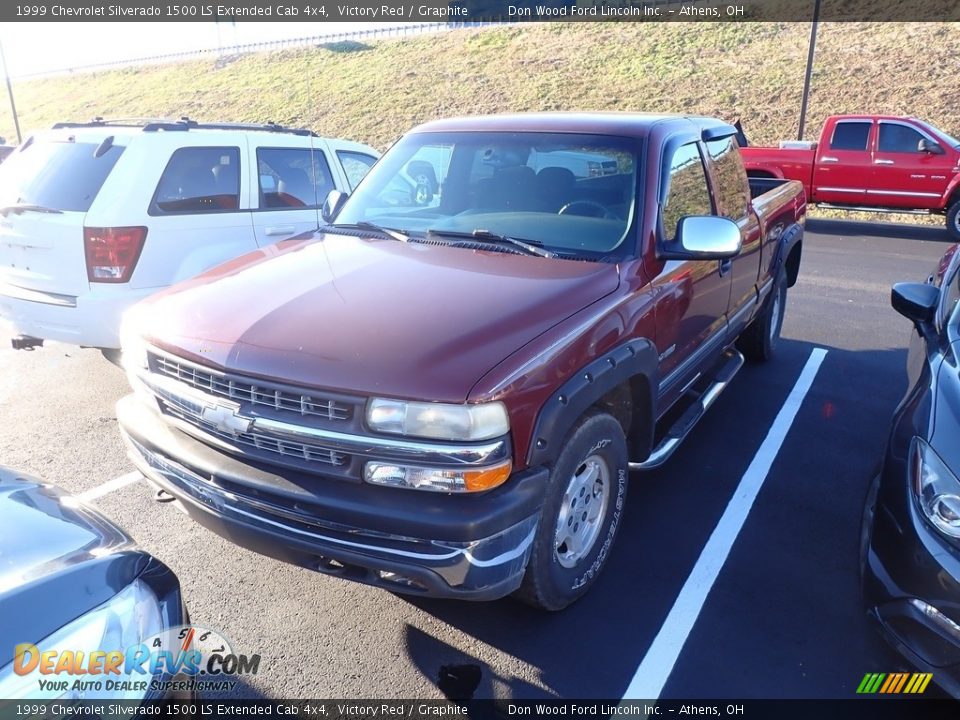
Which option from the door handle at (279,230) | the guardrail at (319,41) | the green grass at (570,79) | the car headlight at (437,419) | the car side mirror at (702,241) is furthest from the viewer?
the guardrail at (319,41)

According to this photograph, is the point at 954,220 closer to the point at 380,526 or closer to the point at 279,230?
the point at 279,230

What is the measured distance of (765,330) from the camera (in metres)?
5.86

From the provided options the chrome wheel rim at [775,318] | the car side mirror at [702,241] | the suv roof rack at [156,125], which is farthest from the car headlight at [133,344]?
the chrome wheel rim at [775,318]

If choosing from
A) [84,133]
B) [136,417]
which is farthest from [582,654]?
[84,133]

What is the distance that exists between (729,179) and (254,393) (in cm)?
349

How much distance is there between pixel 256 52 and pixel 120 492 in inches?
1583

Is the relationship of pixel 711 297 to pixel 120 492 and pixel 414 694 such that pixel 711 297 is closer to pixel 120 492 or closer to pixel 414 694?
pixel 414 694

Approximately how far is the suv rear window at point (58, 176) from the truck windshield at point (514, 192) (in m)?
2.07

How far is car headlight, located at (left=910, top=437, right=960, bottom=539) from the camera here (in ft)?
7.64

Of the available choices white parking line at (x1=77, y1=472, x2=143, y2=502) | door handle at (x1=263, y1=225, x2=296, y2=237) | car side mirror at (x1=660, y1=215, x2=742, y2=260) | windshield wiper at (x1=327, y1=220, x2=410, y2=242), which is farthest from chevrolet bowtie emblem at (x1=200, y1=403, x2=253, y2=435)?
door handle at (x1=263, y1=225, x2=296, y2=237)

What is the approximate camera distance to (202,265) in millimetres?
5285

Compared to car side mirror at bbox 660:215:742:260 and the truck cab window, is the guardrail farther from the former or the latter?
car side mirror at bbox 660:215:742:260

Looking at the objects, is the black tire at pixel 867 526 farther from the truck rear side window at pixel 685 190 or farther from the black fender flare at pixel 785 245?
the black fender flare at pixel 785 245

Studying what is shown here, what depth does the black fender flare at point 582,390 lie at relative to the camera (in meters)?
2.46
